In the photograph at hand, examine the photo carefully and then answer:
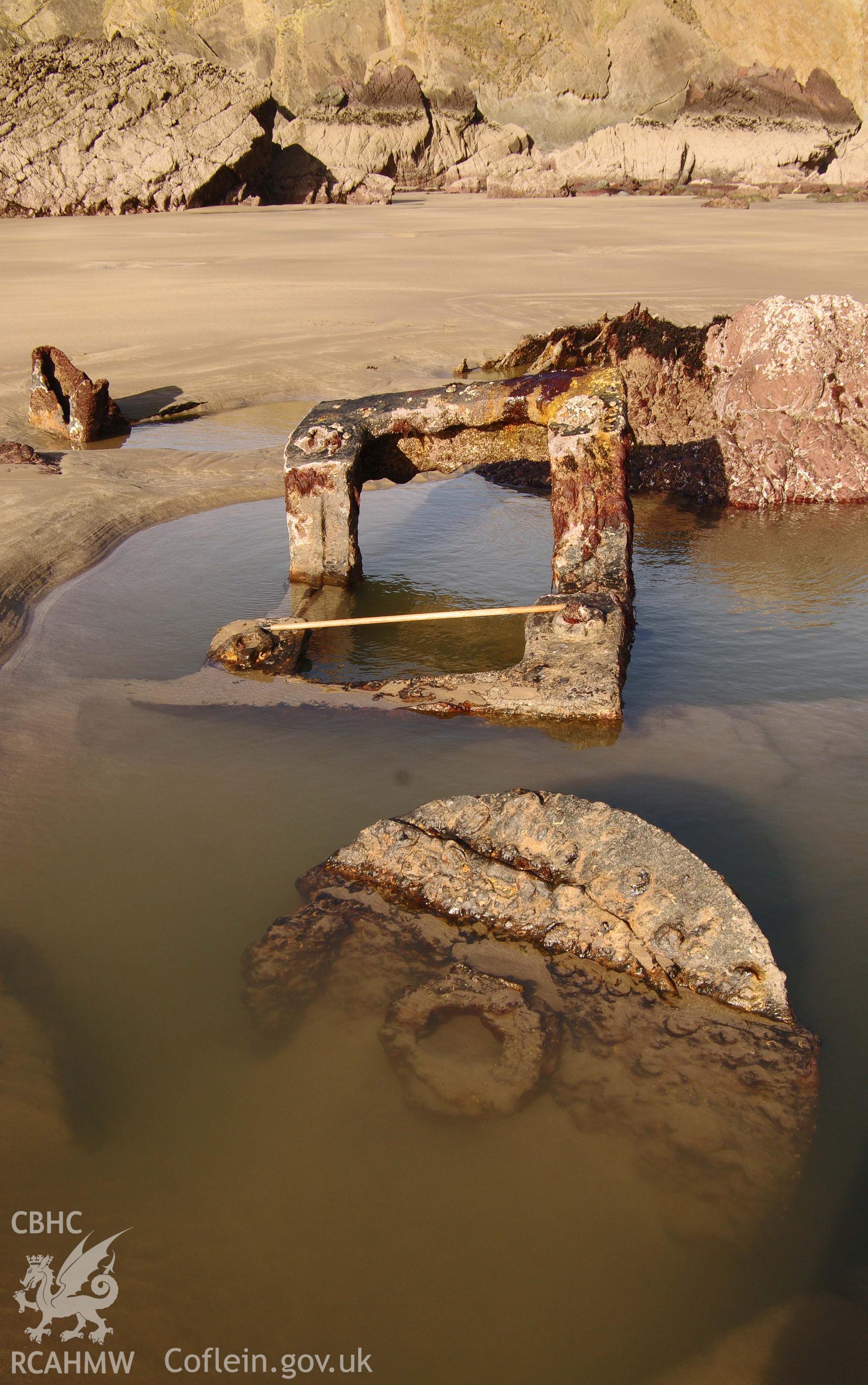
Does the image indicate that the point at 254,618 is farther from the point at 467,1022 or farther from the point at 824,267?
the point at 824,267

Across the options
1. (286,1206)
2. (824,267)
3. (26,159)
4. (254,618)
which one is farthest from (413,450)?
(26,159)

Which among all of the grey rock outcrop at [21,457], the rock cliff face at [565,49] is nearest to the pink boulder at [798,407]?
the grey rock outcrop at [21,457]

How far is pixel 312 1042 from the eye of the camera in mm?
1936

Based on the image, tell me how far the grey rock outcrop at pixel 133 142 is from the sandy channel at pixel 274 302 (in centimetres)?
144

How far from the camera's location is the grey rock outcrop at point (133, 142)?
19.4 m

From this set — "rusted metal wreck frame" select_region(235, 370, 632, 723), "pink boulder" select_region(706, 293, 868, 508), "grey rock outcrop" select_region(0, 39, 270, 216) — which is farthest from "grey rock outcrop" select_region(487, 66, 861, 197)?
"rusted metal wreck frame" select_region(235, 370, 632, 723)

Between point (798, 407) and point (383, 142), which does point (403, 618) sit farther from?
point (383, 142)

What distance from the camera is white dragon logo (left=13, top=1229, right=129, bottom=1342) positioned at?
1.51 metres

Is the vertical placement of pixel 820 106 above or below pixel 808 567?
above

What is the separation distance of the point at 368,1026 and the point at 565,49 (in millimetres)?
41457

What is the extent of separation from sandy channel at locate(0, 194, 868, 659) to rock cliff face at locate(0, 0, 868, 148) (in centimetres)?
1818

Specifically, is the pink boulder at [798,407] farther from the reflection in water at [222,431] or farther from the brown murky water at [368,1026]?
the reflection in water at [222,431]

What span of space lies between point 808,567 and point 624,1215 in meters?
3.62

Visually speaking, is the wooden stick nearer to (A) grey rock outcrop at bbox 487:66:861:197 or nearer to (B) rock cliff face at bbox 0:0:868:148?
(A) grey rock outcrop at bbox 487:66:861:197
